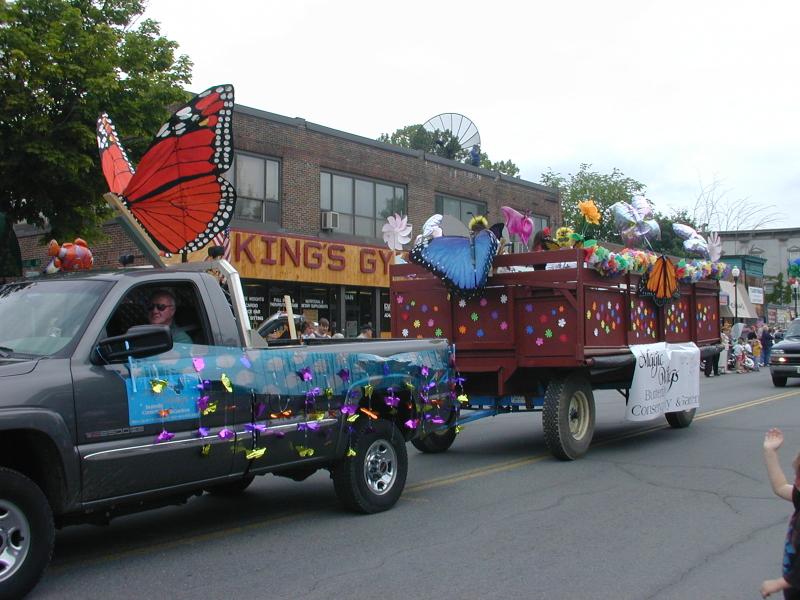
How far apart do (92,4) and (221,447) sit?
11633 mm

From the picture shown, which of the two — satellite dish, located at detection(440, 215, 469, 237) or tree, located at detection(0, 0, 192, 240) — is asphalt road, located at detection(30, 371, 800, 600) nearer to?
satellite dish, located at detection(440, 215, 469, 237)

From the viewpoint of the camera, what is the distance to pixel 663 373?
11.4m

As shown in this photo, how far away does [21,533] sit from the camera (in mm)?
4543

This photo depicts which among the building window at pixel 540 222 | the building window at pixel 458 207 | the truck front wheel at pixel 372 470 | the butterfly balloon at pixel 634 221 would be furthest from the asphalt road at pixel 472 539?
the building window at pixel 540 222

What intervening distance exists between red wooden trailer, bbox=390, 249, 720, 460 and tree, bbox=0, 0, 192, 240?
232 inches

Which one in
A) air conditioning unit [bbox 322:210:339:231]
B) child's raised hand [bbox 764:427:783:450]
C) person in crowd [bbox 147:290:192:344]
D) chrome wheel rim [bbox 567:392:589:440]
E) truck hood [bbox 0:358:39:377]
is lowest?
chrome wheel rim [bbox 567:392:589:440]

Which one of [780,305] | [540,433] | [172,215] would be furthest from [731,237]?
[172,215]

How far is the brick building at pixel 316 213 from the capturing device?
2295 cm

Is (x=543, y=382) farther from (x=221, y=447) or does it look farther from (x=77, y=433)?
(x=77, y=433)

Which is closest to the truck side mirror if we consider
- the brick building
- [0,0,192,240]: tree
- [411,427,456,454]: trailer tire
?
[411,427,456,454]: trailer tire

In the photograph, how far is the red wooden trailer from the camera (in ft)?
31.0

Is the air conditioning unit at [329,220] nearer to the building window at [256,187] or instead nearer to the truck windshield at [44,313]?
the building window at [256,187]

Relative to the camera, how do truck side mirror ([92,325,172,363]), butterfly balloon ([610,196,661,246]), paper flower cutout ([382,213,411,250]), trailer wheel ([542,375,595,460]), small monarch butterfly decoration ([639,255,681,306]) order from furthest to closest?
1. butterfly balloon ([610,196,661,246])
2. small monarch butterfly decoration ([639,255,681,306])
3. paper flower cutout ([382,213,411,250])
4. trailer wheel ([542,375,595,460])
5. truck side mirror ([92,325,172,363])

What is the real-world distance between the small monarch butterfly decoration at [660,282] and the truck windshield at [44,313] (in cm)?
782
